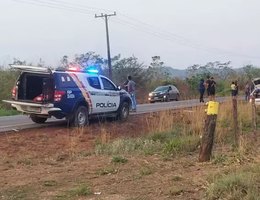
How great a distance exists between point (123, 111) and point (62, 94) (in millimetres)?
Result: 4081

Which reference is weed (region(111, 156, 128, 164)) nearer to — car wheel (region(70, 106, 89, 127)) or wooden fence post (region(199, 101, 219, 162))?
wooden fence post (region(199, 101, 219, 162))

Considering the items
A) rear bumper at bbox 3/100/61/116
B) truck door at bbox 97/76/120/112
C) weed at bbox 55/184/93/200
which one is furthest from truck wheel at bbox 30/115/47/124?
weed at bbox 55/184/93/200

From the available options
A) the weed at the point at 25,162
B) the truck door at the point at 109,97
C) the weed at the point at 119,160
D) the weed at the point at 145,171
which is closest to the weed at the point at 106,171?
the weed at the point at 145,171

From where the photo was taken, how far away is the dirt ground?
6862 millimetres

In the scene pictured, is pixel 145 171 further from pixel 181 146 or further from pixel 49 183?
pixel 181 146

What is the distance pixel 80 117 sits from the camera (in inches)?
698

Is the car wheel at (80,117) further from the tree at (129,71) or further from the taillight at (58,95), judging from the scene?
the tree at (129,71)

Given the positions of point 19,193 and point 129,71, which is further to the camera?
point 129,71

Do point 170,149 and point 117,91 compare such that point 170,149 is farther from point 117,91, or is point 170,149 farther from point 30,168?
point 117,91

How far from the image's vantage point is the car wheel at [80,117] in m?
17.5

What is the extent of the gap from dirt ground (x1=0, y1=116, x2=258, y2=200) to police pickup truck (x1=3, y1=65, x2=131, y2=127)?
399 cm

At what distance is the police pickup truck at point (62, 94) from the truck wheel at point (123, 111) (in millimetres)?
1025

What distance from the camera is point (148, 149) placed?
11039 mm

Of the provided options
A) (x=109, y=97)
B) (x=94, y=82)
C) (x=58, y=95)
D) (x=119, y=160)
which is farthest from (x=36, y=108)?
(x=119, y=160)
